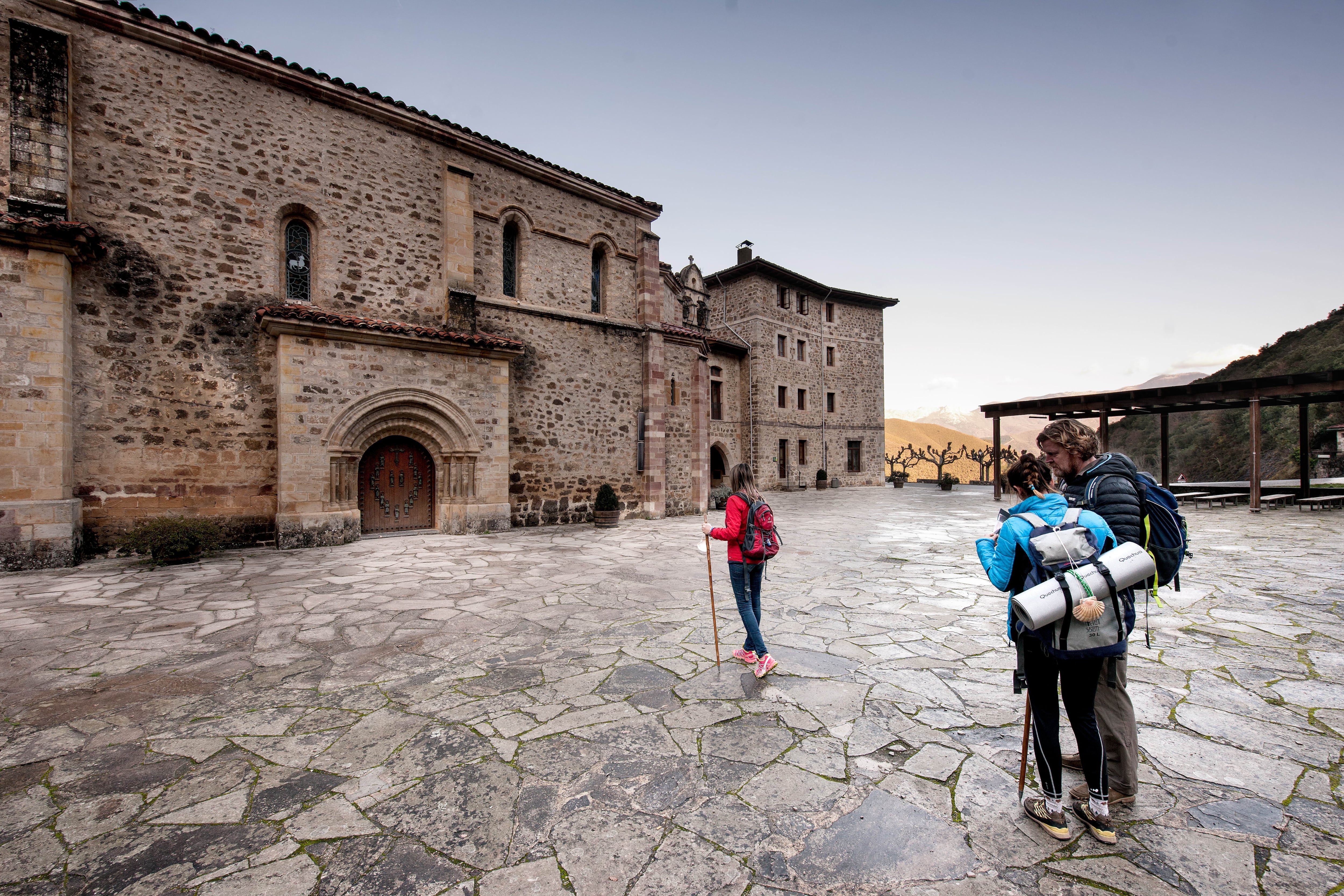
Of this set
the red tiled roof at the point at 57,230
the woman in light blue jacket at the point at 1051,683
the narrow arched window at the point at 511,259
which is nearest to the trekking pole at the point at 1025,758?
the woman in light blue jacket at the point at 1051,683

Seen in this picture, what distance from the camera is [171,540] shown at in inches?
314

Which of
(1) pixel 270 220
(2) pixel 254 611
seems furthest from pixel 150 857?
(1) pixel 270 220

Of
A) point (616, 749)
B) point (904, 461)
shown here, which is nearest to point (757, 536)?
point (616, 749)

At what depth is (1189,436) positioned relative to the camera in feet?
108

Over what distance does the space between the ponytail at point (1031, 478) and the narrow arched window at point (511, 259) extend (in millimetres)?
12532

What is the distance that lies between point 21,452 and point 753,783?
10.8 meters

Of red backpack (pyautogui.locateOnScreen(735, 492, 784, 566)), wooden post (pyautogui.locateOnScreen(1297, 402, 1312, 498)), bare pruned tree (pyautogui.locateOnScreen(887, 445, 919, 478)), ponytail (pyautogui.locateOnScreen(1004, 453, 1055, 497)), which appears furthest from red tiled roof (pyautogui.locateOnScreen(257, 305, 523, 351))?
bare pruned tree (pyautogui.locateOnScreen(887, 445, 919, 478))

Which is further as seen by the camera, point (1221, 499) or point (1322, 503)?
point (1221, 499)

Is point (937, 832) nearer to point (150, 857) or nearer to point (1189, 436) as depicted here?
point (150, 857)

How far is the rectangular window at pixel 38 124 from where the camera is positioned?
802 cm

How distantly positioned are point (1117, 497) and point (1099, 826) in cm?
142

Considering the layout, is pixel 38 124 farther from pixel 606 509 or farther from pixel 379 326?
pixel 606 509

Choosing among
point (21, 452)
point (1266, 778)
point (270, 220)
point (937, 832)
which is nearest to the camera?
point (937, 832)

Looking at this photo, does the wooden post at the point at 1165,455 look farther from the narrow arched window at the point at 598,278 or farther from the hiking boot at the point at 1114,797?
the hiking boot at the point at 1114,797
